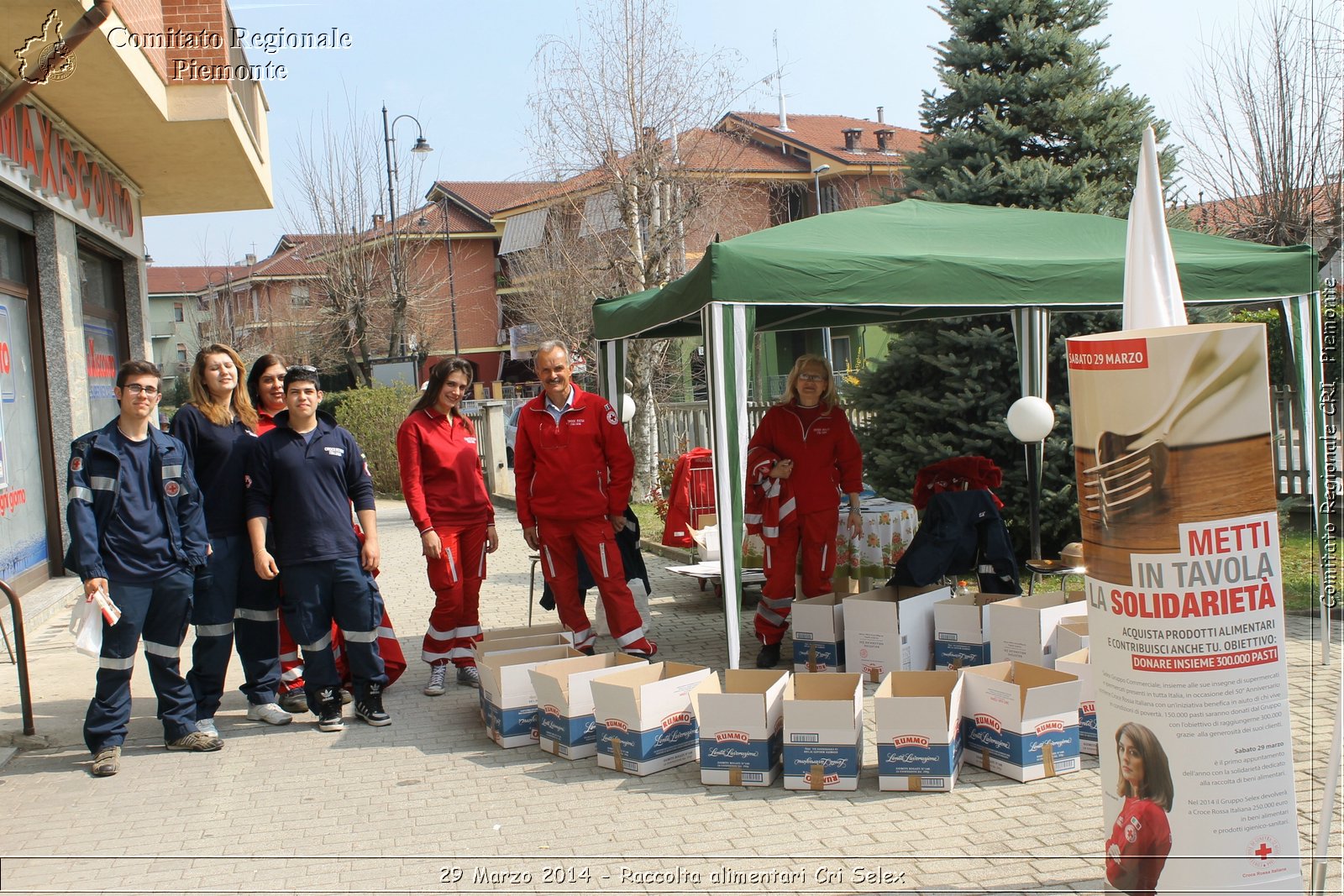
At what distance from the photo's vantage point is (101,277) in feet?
42.3

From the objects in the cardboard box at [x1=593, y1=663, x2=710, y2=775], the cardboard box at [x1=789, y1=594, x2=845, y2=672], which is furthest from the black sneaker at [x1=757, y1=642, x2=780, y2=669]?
the cardboard box at [x1=593, y1=663, x2=710, y2=775]

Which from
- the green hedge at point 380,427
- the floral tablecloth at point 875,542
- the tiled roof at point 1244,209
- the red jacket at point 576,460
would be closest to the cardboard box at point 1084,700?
the floral tablecloth at point 875,542

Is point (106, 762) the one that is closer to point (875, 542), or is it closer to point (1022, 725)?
point (1022, 725)

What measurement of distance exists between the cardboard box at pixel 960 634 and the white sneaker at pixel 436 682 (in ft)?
9.73

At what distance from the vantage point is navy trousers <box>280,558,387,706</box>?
231 inches

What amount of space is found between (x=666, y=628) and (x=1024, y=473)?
148 inches

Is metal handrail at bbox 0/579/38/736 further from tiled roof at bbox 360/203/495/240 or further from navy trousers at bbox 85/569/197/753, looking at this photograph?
tiled roof at bbox 360/203/495/240

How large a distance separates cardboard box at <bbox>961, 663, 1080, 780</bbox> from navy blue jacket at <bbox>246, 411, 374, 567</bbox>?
3216 mm

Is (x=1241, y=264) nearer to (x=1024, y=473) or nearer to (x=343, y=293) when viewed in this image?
(x=1024, y=473)

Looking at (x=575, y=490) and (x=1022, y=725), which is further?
(x=575, y=490)

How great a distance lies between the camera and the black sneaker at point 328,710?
6.07 meters

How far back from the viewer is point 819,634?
666cm

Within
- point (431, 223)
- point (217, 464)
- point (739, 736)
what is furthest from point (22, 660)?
point (431, 223)

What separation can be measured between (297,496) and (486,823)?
2145 mm
